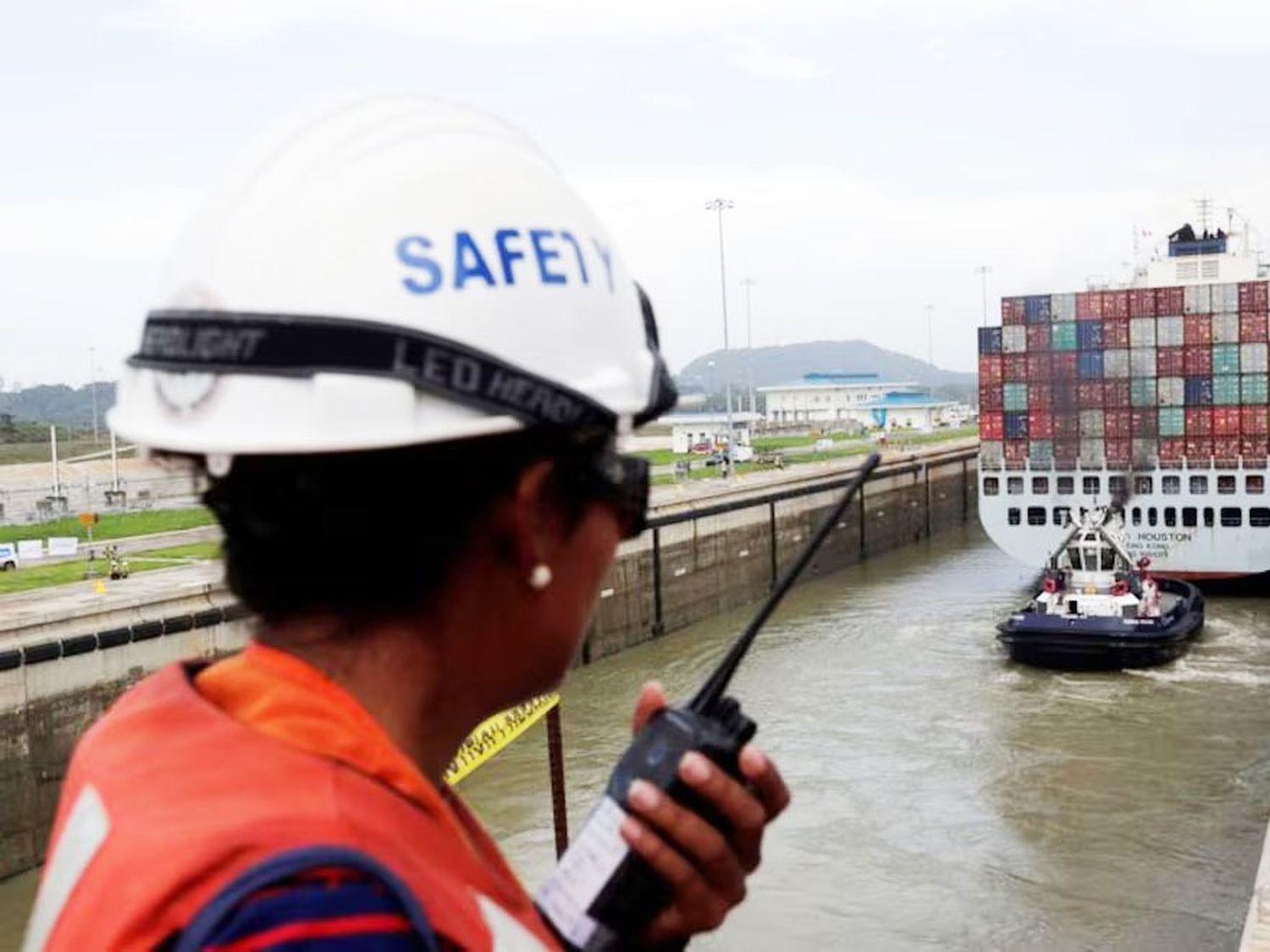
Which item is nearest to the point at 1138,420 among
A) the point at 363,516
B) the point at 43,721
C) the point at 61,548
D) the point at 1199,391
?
the point at 1199,391

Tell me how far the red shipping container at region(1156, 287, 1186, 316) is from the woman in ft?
118

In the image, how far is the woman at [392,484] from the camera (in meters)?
1.04

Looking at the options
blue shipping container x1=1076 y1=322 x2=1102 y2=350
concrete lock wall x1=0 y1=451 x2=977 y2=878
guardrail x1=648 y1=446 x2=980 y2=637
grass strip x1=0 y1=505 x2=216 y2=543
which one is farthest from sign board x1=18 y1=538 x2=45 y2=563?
blue shipping container x1=1076 y1=322 x2=1102 y2=350

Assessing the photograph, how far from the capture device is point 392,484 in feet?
3.81

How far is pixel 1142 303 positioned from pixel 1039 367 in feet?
9.78

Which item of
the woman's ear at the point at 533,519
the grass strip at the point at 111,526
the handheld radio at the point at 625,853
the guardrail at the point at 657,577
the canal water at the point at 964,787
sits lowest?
the canal water at the point at 964,787

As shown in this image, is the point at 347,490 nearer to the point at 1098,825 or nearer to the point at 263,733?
the point at 263,733

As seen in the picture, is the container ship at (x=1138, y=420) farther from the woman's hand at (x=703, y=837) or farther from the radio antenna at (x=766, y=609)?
the woman's hand at (x=703, y=837)

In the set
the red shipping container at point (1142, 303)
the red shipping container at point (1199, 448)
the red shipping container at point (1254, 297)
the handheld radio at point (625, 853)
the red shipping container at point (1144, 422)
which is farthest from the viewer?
the red shipping container at point (1142, 303)

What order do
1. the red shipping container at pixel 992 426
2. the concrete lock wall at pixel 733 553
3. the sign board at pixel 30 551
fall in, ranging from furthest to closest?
the red shipping container at pixel 992 426 < the concrete lock wall at pixel 733 553 < the sign board at pixel 30 551

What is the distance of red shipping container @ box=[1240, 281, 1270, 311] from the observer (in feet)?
110

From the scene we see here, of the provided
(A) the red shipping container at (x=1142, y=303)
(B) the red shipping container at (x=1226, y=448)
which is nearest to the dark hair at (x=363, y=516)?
(B) the red shipping container at (x=1226, y=448)

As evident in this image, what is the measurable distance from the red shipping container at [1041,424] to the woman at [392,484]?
35.1 metres

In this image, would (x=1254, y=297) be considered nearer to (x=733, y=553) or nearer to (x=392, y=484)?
(x=733, y=553)
